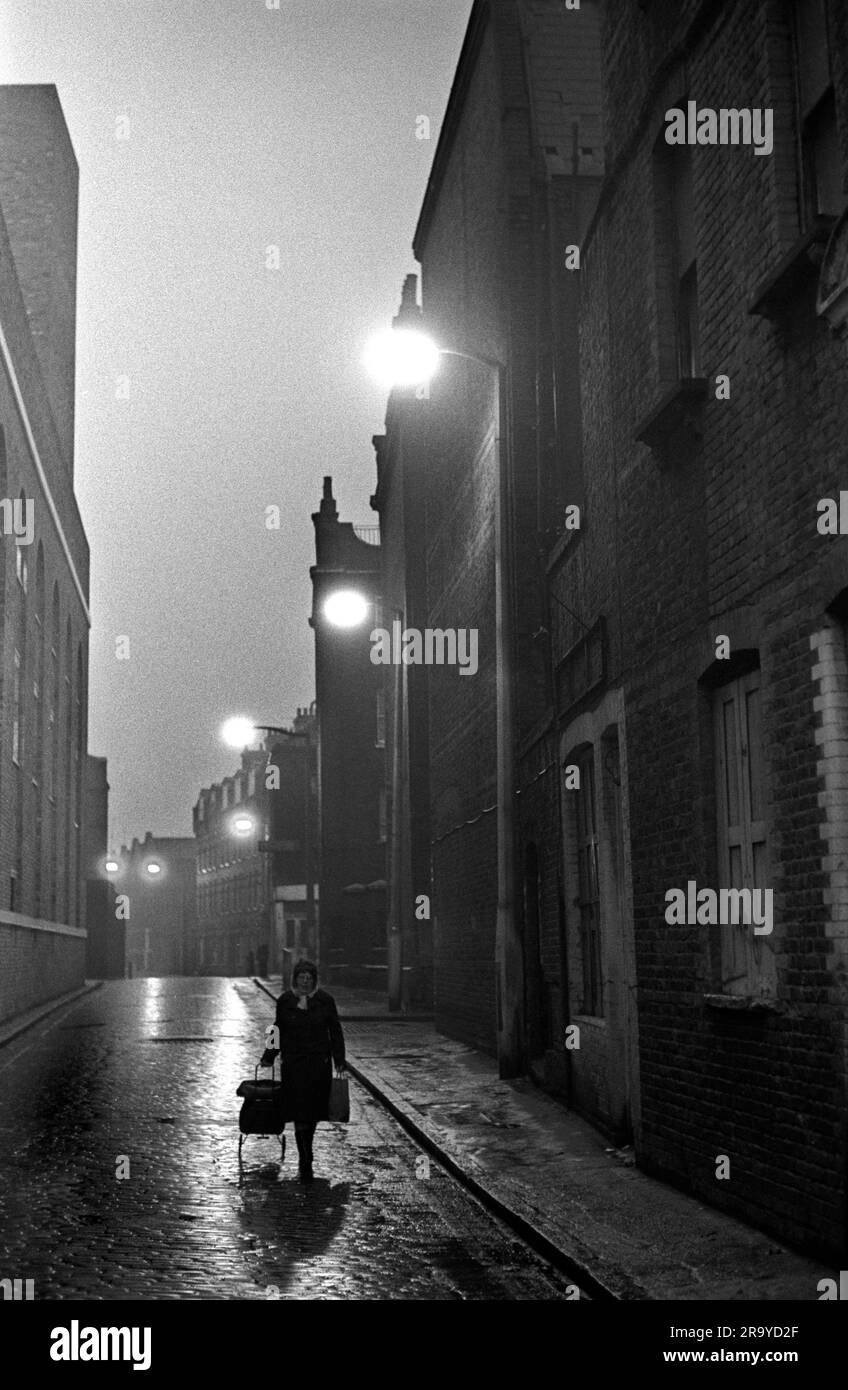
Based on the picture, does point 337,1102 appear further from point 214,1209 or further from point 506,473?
point 506,473

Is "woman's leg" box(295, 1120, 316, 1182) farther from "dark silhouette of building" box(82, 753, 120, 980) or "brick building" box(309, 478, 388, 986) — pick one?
"dark silhouette of building" box(82, 753, 120, 980)

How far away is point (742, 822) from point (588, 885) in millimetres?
4821

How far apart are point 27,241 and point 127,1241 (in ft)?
142

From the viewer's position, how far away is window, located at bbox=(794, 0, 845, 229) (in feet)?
28.4

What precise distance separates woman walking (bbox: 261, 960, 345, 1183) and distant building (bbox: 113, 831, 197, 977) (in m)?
94.5

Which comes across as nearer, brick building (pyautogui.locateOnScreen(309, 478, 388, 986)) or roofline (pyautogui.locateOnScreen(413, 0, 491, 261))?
roofline (pyautogui.locateOnScreen(413, 0, 491, 261))

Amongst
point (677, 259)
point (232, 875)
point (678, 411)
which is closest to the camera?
point (678, 411)

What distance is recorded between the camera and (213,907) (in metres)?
98.2

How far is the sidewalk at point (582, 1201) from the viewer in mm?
7887

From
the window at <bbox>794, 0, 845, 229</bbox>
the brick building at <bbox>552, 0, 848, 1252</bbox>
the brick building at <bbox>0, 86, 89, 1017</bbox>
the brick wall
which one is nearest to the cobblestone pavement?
the brick building at <bbox>552, 0, 848, 1252</bbox>

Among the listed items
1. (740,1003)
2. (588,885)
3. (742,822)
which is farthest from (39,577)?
(740,1003)

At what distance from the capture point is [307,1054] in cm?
1199

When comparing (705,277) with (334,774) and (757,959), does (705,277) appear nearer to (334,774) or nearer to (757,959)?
(757,959)

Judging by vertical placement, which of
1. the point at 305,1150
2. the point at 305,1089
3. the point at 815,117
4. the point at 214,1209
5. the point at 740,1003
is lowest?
the point at 214,1209
